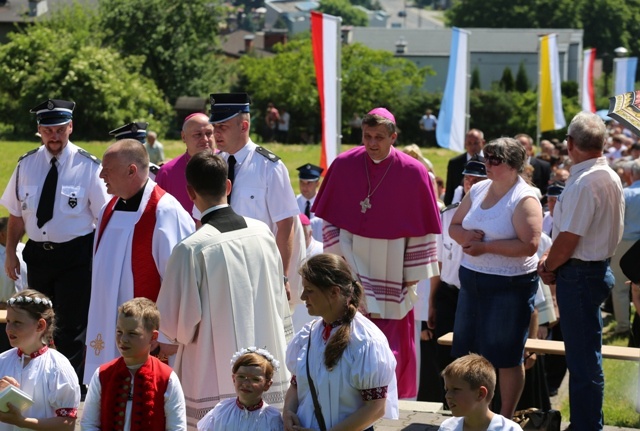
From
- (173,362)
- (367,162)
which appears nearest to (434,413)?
(367,162)

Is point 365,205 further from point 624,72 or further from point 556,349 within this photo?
point 624,72

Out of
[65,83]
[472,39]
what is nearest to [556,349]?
[65,83]

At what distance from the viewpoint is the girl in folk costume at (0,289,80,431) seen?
5.68 meters

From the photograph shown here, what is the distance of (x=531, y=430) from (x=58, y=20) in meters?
45.3

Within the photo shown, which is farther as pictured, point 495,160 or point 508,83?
point 508,83

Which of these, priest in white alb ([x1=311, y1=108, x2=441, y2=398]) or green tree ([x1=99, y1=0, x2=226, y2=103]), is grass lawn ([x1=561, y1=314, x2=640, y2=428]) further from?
green tree ([x1=99, y1=0, x2=226, y2=103])

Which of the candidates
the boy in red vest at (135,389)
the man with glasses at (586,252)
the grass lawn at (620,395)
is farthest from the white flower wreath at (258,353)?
the grass lawn at (620,395)

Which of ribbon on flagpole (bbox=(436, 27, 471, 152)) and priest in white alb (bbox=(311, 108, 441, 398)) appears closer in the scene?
priest in white alb (bbox=(311, 108, 441, 398))

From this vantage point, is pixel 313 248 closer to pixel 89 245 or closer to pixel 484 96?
pixel 89 245

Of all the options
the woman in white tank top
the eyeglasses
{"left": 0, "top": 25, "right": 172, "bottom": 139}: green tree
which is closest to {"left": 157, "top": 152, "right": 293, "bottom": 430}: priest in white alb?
the woman in white tank top

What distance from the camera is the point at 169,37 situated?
5488 centimetres

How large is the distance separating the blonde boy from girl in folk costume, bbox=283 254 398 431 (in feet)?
0.93

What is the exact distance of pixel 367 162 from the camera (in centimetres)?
768

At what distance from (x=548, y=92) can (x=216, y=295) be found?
19339 millimetres
